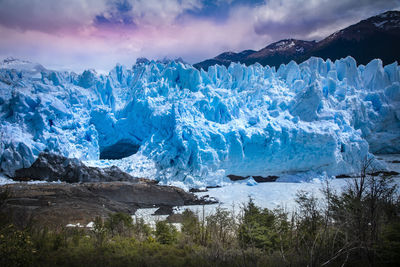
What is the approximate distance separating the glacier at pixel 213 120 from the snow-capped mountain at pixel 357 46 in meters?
12.2

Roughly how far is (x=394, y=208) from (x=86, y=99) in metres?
27.0

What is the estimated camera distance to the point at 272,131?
2164cm

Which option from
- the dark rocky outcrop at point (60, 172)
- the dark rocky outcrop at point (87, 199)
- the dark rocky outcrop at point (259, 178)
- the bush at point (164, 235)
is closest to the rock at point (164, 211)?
the dark rocky outcrop at point (87, 199)

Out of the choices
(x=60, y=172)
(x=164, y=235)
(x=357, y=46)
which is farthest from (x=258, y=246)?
(x=357, y=46)

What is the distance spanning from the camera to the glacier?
21172 millimetres

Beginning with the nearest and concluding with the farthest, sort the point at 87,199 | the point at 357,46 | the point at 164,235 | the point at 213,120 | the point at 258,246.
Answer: the point at 258,246, the point at 164,235, the point at 87,199, the point at 213,120, the point at 357,46

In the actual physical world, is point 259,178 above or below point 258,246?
above

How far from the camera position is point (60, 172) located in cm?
1950

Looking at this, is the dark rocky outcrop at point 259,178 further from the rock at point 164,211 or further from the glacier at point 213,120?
the rock at point 164,211

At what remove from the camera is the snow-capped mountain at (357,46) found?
35.6m

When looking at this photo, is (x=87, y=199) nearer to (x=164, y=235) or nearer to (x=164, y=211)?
(x=164, y=211)

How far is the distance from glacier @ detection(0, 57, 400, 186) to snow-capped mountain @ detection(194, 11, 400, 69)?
40.1 feet

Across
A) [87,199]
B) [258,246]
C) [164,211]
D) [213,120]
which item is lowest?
[164,211]

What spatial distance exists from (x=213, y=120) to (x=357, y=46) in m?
29.1
